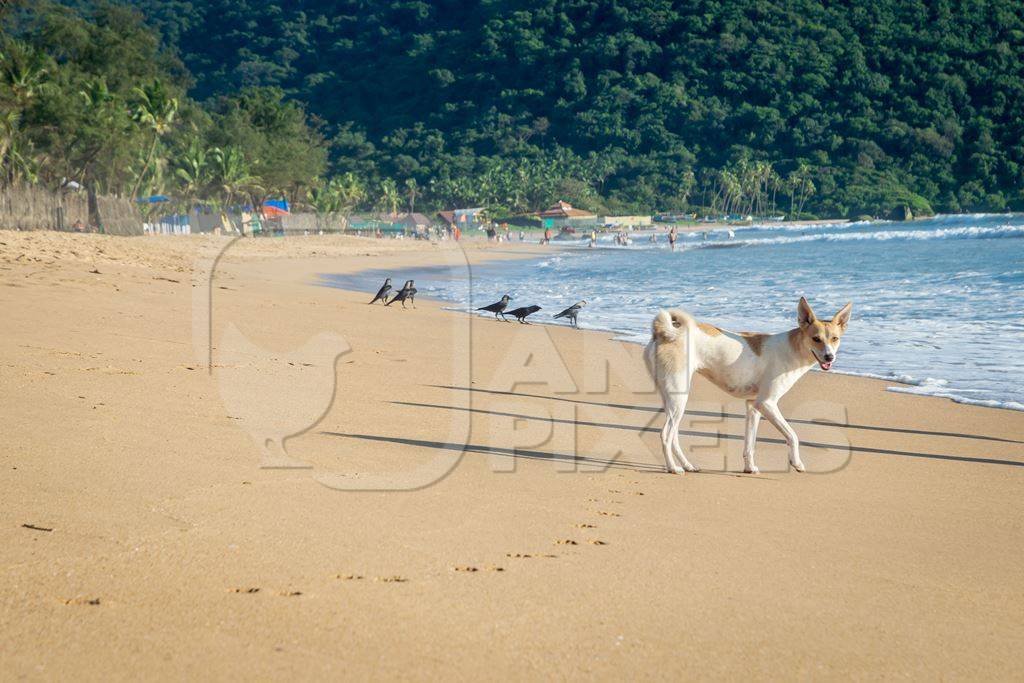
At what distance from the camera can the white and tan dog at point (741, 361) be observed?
7.00 m

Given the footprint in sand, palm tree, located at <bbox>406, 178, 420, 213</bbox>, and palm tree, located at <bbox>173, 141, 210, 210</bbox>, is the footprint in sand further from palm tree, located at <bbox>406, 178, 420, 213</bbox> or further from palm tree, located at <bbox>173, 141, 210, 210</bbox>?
palm tree, located at <bbox>406, 178, 420, 213</bbox>

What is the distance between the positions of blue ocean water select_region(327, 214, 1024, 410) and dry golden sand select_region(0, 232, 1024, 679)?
2.52m

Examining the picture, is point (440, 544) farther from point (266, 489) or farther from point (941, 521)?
point (941, 521)

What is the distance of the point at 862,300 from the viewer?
23.0 metres

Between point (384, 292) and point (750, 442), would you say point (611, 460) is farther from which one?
point (384, 292)

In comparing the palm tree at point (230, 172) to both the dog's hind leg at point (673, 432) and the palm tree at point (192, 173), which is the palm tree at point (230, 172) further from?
the dog's hind leg at point (673, 432)

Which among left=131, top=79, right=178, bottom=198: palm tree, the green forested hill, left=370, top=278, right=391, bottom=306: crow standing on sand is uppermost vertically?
the green forested hill

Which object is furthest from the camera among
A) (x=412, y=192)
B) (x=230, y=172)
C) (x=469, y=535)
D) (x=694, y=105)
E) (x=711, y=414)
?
(x=694, y=105)

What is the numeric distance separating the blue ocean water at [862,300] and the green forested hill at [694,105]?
3981 inches

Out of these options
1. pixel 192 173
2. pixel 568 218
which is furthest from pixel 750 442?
pixel 568 218

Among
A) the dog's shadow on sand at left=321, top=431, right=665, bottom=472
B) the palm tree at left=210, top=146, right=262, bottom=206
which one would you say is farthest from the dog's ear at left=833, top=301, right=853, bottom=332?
the palm tree at left=210, top=146, right=262, bottom=206

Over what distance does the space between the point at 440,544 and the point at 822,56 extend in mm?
172091

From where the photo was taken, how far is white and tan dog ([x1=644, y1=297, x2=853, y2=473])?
700 centimetres

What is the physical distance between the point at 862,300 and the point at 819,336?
17179mm
